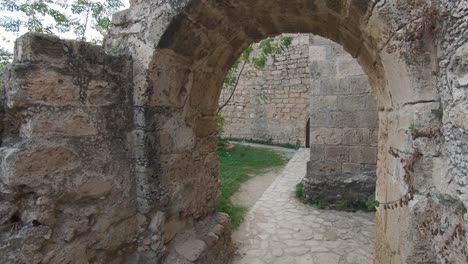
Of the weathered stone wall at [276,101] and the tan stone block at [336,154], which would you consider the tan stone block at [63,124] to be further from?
the weathered stone wall at [276,101]

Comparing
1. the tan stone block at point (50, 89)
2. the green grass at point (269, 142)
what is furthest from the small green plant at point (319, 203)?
the green grass at point (269, 142)

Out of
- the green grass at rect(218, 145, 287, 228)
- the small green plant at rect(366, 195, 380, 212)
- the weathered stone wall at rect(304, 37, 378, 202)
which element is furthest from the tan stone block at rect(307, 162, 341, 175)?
the green grass at rect(218, 145, 287, 228)

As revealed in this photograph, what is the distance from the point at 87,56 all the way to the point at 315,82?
3631mm

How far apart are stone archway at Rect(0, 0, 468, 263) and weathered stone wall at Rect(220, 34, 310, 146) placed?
7.99 meters

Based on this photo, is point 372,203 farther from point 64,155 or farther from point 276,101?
point 276,101

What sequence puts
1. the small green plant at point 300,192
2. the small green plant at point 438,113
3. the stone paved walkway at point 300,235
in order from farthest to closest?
the small green plant at point 300,192, the stone paved walkway at point 300,235, the small green plant at point 438,113

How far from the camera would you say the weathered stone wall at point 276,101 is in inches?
412

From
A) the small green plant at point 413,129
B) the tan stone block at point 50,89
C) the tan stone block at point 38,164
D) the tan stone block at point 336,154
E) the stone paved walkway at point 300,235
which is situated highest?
the tan stone block at point 50,89

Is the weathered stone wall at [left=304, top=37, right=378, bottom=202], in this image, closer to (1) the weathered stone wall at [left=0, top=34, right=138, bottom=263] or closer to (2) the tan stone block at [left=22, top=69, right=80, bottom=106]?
(1) the weathered stone wall at [left=0, top=34, right=138, bottom=263]

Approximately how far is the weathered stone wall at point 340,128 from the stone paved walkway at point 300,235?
44 centimetres

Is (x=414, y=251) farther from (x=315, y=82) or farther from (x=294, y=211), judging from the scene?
(x=315, y=82)

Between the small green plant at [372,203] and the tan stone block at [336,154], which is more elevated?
the tan stone block at [336,154]

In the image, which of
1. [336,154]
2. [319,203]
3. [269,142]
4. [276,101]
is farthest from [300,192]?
[276,101]

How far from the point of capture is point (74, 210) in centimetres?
161
